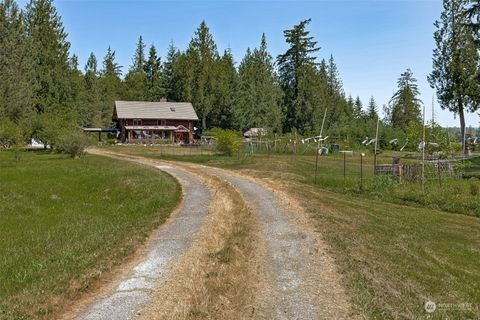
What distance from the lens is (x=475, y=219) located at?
20.3 m

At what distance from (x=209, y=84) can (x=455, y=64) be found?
43.7 meters

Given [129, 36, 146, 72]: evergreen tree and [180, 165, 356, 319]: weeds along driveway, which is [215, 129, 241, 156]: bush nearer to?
[180, 165, 356, 319]: weeds along driveway

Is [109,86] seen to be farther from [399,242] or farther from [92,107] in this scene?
[399,242]

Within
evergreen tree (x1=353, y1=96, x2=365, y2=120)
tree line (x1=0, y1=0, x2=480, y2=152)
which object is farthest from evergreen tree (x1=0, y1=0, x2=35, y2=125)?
evergreen tree (x1=353, y1=96, x2=365, y2=120)

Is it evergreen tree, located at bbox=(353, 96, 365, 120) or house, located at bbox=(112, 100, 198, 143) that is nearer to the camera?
house, located at bbox=(112, 100, 198, 143)

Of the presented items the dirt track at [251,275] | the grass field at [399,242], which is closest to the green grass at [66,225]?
the dirt track at [251,275]

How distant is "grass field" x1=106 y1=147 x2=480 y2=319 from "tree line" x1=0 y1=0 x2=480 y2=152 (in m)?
37.5

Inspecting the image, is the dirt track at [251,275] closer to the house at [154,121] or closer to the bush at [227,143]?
the bush at [227,143]

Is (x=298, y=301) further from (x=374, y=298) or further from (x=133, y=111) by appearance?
(x=133, y=111)

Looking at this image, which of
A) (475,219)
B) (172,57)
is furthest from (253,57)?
(475,219)

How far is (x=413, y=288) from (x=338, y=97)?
95097mm

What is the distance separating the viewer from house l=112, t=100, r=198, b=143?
243 ft

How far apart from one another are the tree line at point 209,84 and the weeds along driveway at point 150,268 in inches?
1551

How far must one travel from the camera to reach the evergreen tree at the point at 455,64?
197 ft
